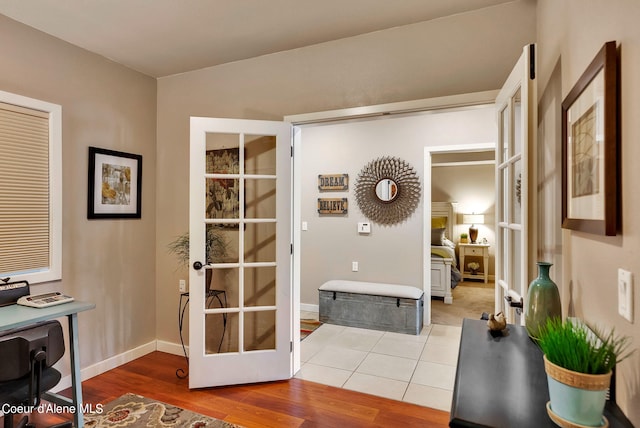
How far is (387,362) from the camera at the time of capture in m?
3.14

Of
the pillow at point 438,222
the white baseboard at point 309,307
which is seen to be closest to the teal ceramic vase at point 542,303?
the white baseboard at point 309,307

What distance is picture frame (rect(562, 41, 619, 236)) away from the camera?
0.92 metres

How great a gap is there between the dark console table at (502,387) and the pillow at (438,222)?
19.4 ft

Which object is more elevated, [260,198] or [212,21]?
[212,21]

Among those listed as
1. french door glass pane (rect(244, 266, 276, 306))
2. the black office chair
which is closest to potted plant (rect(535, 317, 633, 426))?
the black office chair

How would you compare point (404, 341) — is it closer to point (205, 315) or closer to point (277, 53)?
point (205, 315)

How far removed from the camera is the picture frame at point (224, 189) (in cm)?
273

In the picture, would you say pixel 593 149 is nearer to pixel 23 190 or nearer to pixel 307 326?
pixel 23 190

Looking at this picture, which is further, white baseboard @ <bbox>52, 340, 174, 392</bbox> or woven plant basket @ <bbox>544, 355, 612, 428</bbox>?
white baseboard @ <bbox>52, 340, 174, 392</bbox>

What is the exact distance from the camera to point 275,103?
2.86m

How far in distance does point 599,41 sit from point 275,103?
7.23ft

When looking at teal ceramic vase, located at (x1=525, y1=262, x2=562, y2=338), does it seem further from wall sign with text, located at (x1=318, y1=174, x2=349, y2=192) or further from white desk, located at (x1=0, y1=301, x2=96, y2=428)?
wall sign with text, located at (x1=318, y1=174, x2=349, y2=192)

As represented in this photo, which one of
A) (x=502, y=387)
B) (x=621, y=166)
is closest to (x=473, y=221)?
(x=621, y=166)

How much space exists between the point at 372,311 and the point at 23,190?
11.0 feet
